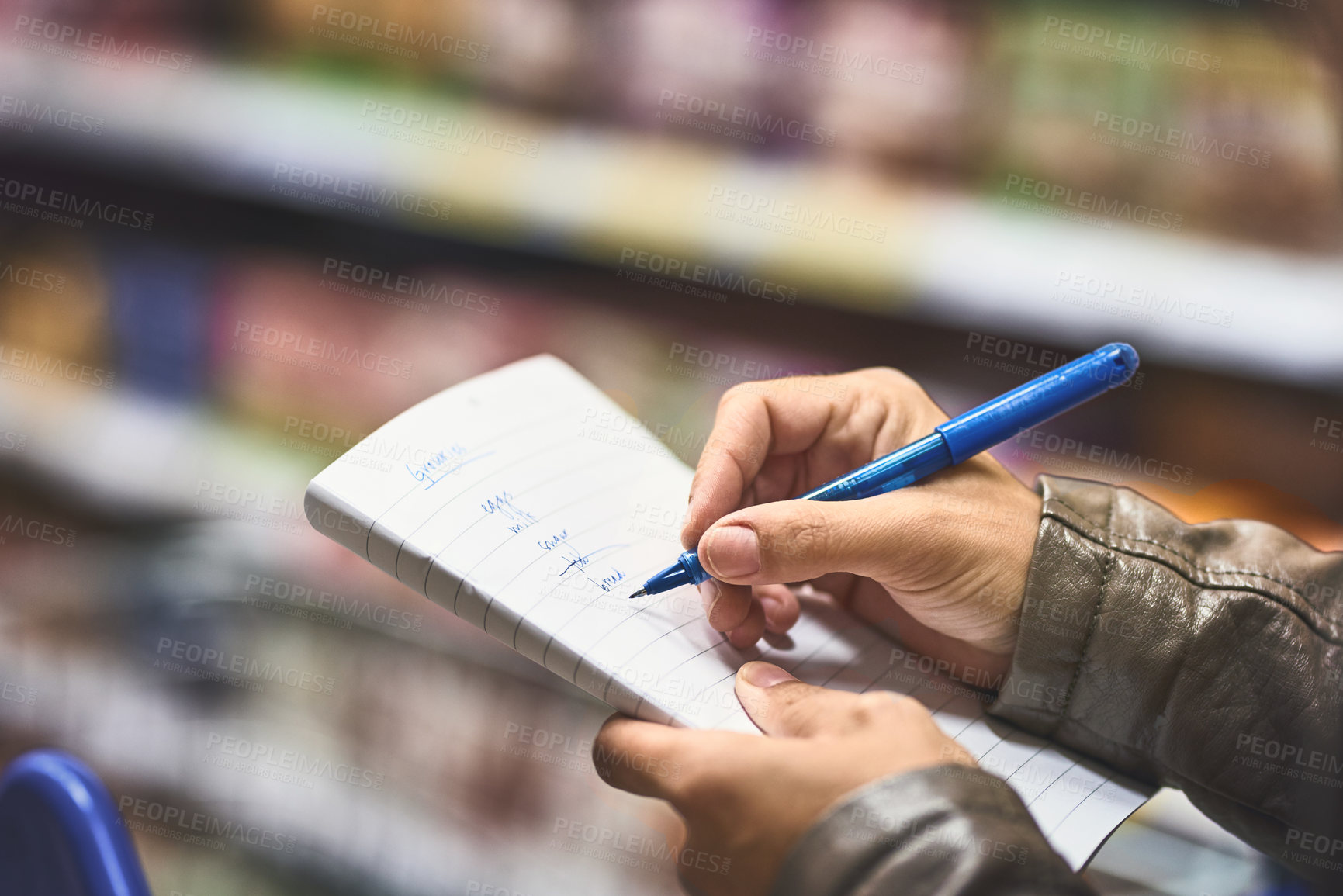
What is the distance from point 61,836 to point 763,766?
1.51 ft

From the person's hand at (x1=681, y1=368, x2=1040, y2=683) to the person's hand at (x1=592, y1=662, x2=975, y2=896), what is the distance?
0.37ft

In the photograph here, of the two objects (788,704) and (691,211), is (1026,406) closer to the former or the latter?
(788,704)

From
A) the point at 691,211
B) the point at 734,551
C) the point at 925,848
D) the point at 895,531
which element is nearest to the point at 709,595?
the point at 734,551

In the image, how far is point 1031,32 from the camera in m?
1.02

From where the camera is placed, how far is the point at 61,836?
0.54m

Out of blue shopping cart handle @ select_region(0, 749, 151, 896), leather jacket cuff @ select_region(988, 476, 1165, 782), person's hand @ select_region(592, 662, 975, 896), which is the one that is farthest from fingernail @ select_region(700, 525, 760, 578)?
blue shopping cart handle @ select_region(0, 749, 151, 896)

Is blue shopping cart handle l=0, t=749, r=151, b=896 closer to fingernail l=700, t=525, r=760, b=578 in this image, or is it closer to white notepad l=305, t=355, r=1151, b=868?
white notepad l=305, t=355, r=1151, b=868

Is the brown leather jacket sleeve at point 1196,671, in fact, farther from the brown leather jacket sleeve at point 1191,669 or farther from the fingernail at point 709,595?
the fingernail at point 709,595

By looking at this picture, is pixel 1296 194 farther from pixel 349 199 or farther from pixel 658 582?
pixel 349 199

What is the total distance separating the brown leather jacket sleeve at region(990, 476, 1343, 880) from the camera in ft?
2.25

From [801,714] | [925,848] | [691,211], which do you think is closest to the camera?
[925,848]

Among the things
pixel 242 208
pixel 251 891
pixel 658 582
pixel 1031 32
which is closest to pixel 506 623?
pixel 658 582

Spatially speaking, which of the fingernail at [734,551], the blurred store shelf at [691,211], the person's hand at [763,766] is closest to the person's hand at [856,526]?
the fingernail at [734,551]

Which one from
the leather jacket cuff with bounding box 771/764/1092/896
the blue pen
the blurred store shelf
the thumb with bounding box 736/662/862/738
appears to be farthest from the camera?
the blurred store shelf
